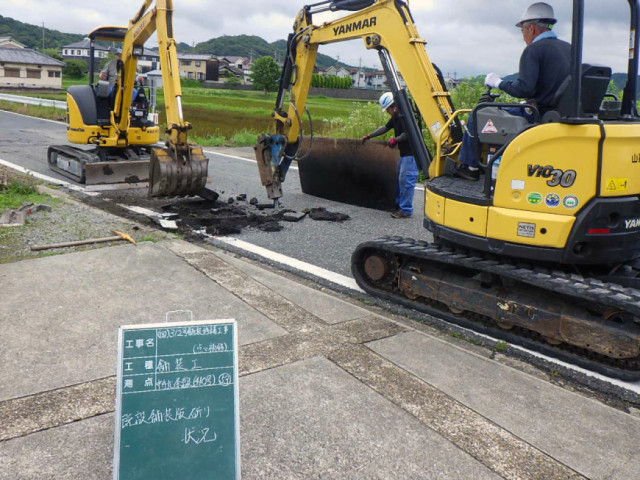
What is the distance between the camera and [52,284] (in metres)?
5.23

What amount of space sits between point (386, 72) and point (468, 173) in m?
2.08

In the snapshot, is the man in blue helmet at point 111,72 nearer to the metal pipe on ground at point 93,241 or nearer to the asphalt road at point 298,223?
the asphalt road at point 298,223

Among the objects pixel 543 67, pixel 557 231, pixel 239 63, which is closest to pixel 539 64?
pixel 543 67

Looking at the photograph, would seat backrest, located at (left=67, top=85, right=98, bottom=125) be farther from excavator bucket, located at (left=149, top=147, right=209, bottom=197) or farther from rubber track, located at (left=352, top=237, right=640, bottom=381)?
rubber track, located at (left=352, top=237, right=640, bottom=381)

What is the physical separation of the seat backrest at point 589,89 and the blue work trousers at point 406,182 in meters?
4.25

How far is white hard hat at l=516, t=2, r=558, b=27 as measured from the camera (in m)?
4.80

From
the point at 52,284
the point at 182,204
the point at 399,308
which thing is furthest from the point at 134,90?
the point at 399,308

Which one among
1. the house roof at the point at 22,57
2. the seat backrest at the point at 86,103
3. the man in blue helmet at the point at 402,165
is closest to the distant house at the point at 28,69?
the house roof at the point at 22,57

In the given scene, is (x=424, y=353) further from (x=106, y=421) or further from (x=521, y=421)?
(x=106, y=421)

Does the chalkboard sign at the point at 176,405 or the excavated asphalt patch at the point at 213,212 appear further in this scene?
the excavated asphalt patch at the point at 213,212

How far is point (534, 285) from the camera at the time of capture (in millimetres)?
4539

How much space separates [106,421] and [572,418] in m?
2.81

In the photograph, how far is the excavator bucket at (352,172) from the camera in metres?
9.32

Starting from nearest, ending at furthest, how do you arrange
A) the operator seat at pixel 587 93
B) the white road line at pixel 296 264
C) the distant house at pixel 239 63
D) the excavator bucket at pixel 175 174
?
the operator seat at pixel 587 93, the white road line at pixel 296 264, the excavator bucket at pixel 175 174, the distant house at pixel 239 63
